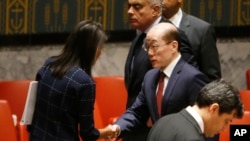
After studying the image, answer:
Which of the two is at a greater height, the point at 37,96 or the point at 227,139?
the point at 37,96

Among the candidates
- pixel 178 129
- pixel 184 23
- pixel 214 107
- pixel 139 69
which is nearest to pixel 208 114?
pixel 214 107

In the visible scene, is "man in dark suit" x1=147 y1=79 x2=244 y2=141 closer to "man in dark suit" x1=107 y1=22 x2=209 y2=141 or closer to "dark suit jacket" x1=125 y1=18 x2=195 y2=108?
"man in dark suit" x1=107 y1=22 x2=209 y2=141

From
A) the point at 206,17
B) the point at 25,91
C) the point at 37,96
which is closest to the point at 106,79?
the point at 25,91

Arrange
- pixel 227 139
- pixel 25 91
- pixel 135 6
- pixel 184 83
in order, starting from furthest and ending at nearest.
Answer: pixel 25 91
pixel 227 139
pixel 135 6
pixel 184 83

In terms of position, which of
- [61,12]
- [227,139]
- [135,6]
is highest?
[135,6]

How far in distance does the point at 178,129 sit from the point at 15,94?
2795 millimetres

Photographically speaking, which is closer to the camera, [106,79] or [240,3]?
[106,79]

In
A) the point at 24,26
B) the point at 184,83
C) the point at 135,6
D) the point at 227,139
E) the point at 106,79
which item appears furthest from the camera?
the point at 24,26

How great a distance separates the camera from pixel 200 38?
4855 millimetres

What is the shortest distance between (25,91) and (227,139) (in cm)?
165

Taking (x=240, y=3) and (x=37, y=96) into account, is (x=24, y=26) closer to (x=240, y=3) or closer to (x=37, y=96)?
(x=240, y=3)

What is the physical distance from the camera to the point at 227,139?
16.8 feet

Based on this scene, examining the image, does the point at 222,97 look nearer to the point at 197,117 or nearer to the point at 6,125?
the point at 197,117

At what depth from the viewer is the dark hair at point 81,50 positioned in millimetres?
4066
